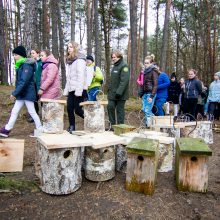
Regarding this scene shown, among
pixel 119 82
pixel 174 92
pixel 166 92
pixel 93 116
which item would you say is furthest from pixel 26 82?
pixel 174 92

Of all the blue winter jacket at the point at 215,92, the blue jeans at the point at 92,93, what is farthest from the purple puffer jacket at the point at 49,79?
the blue winter jacket at the point at 215,92

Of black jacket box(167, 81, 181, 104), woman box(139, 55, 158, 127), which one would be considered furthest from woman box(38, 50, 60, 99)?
black jacket box(167, 81, 181, 104)

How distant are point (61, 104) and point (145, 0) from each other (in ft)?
59.1

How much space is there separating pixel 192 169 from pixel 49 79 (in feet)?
11.0

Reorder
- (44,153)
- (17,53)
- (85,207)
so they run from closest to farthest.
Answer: (85,207)
(44,153)
(17,53)

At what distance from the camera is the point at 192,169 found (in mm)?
3385

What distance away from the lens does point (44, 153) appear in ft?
10.4

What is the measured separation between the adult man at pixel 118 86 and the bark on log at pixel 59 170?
2502mm

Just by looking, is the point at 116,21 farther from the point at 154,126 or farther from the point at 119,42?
the point at 154,126

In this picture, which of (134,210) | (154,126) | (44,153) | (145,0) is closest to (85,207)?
(134,210)

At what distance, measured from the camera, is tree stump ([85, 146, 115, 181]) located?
352 centimetres

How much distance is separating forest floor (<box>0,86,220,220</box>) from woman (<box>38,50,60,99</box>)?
6.66 feet

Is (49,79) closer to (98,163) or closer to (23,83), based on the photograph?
(23,83)

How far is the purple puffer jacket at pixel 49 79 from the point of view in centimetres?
529
